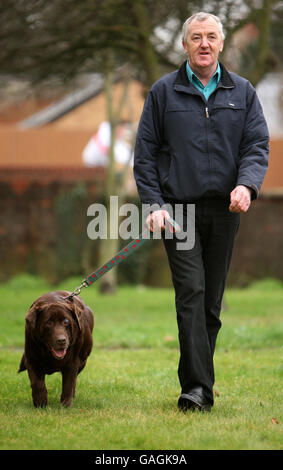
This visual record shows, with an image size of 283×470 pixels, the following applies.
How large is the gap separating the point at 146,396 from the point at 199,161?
174cm

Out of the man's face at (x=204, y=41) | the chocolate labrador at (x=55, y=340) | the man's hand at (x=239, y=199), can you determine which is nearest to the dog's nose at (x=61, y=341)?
the chocolate labrador at (x=55, y=340)

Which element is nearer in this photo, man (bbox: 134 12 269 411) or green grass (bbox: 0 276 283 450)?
green grass (bbox: 0 276 283 450)

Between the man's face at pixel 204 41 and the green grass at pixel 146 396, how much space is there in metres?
2.15

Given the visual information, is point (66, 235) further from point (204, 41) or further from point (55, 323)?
point (204, 41)

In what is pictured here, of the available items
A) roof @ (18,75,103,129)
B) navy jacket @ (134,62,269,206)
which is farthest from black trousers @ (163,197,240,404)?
roof @ (18,75,103,129)

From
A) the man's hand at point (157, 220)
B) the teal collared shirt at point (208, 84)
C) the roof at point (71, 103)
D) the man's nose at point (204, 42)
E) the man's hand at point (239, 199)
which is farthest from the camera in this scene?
the roof at point (71, 103)

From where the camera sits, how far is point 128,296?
14570mm

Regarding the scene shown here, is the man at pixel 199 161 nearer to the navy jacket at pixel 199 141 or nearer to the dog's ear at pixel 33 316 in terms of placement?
the navy jacket at pixel 199 141

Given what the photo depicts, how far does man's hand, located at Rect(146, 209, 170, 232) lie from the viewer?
4652 mm

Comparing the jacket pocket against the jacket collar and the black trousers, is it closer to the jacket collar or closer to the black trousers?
the jacket collar

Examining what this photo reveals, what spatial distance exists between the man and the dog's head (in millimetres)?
677

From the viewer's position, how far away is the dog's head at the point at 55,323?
4.77 m

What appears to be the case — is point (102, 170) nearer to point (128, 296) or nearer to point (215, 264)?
point (128, 296)

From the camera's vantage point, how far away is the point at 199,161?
4762mm
